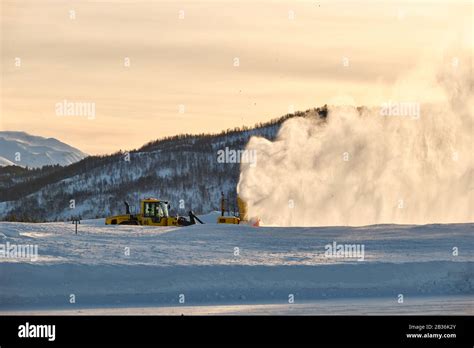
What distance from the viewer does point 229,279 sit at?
96.1 ft

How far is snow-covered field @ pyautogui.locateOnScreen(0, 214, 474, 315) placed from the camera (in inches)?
1033

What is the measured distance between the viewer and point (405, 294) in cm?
2873

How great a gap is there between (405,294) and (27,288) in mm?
9612

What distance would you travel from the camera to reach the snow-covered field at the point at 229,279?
1033 inches

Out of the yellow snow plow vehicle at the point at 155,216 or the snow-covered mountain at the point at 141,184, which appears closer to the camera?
the yellow snow plow vehicle at the point at 155,216

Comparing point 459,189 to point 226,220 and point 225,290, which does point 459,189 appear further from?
point 225,290

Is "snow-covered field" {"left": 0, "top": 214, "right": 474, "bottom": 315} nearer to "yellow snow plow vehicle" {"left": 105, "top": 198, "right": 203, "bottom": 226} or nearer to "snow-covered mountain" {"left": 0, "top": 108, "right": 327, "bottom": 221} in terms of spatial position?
"yellow snow plow vehicle" {"left": 105, "top": 198, "right": 203, "bottom": 226}
